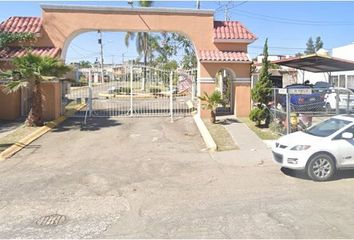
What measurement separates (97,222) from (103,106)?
53.8 feet

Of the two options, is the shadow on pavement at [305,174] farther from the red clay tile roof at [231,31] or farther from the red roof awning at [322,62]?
the red clay tile roof at [231,31]

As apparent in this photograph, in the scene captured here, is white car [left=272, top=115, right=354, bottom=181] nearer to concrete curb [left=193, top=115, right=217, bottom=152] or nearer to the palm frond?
concrete curb [left=193, top=115, right=217, bottom=152]

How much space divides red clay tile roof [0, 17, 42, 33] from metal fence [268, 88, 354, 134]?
10.9 meters

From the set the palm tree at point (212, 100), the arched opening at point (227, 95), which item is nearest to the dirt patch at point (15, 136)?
the palm tree at point (212, 100)

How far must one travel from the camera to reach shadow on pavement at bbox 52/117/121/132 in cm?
1647

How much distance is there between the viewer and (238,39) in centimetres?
1838

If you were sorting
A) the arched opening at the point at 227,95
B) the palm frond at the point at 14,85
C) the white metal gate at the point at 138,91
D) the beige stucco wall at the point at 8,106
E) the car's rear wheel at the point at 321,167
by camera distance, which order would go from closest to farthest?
the car's rear wheel at the point at 321,167, the palm frond at the point at 14,85, the beige stucco wall at the point at 8,106, the white metal gate at the point at 138,91, the arched opening at the point at 227,95

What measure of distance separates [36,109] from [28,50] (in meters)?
2.91

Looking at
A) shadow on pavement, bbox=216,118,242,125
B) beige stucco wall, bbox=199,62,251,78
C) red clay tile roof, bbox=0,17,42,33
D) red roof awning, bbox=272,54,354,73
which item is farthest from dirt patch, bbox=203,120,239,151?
red clay tile roof, bbox=0,17,42,33

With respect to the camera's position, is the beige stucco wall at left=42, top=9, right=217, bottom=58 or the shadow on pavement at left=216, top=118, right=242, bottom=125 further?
the beige stucco wall at left=42, top=9, right=217, bottom=58

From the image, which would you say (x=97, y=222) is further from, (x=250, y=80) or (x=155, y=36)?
(x=155, y=36)

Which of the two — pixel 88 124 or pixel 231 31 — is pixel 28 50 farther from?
pixel 231 31

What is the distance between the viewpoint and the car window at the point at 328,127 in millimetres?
9536

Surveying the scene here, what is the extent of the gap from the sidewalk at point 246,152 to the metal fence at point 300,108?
107 cm
